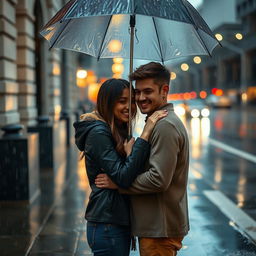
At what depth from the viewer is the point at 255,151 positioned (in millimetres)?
14547

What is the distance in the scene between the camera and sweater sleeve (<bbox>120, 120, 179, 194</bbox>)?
264 cm

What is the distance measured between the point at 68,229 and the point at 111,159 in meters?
3.41

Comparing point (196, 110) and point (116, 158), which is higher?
point (116, 158)

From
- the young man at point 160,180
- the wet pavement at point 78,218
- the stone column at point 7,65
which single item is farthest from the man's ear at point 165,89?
the stone column at point 7,65

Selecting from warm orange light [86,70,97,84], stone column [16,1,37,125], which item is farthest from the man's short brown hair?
warm orange light [86,70,97,84]

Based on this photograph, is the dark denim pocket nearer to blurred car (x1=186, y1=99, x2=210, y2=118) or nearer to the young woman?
the young woman

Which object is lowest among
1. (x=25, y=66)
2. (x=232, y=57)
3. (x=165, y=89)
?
(x=165, y=89)

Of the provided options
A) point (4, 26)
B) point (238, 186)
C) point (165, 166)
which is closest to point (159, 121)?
point (165, 166)

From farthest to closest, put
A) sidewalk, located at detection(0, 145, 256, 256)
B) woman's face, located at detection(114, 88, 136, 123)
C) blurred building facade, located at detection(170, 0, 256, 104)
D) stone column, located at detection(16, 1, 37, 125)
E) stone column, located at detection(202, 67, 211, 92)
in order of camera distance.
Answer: stone column, located at detection(202, 67, 211, 92)
blurred building facade, located at detection(170, 0, 256, 104)
stone column, located at detection(16, 1, 37, 125)
sidewalk, located at detection(0, 145, 256, 256)
woman's face, located at detection(114, 88, 136, 123)

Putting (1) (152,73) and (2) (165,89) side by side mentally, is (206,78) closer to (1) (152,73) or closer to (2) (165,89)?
(2) (165,89)

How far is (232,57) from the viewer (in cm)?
7919

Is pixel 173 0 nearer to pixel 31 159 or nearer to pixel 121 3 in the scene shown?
pixel 121 3

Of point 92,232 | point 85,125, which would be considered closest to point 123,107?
point 85,125

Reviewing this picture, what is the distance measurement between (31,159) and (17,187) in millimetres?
604
